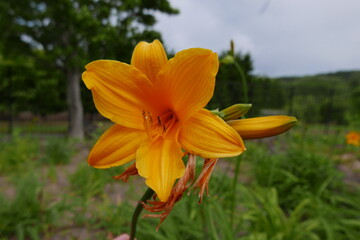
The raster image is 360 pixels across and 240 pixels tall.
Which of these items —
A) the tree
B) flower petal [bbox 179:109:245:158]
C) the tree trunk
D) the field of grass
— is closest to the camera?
flower petal [bbox 179:109:245:158]

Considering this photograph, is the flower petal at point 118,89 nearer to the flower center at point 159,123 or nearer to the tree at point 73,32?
the flower center at point 159,123

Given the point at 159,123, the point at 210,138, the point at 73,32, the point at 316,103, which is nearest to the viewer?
the point at 210,138

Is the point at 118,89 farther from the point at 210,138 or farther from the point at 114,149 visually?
the point at 210,138

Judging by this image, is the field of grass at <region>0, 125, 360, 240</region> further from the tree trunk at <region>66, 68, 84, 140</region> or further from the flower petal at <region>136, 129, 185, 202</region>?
the tree trunk at <region>66, 68, 84, 140</region>

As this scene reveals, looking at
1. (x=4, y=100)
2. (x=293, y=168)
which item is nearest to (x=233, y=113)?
(x=293, y=168)

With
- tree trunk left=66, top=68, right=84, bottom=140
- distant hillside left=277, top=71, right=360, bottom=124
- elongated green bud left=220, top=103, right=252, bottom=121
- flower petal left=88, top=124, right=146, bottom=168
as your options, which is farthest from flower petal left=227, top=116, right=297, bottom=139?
tree trunk left=66, top=68, right=84, bottom=140

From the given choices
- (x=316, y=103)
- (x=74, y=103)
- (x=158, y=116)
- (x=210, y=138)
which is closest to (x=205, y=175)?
(x=210, y=138)
